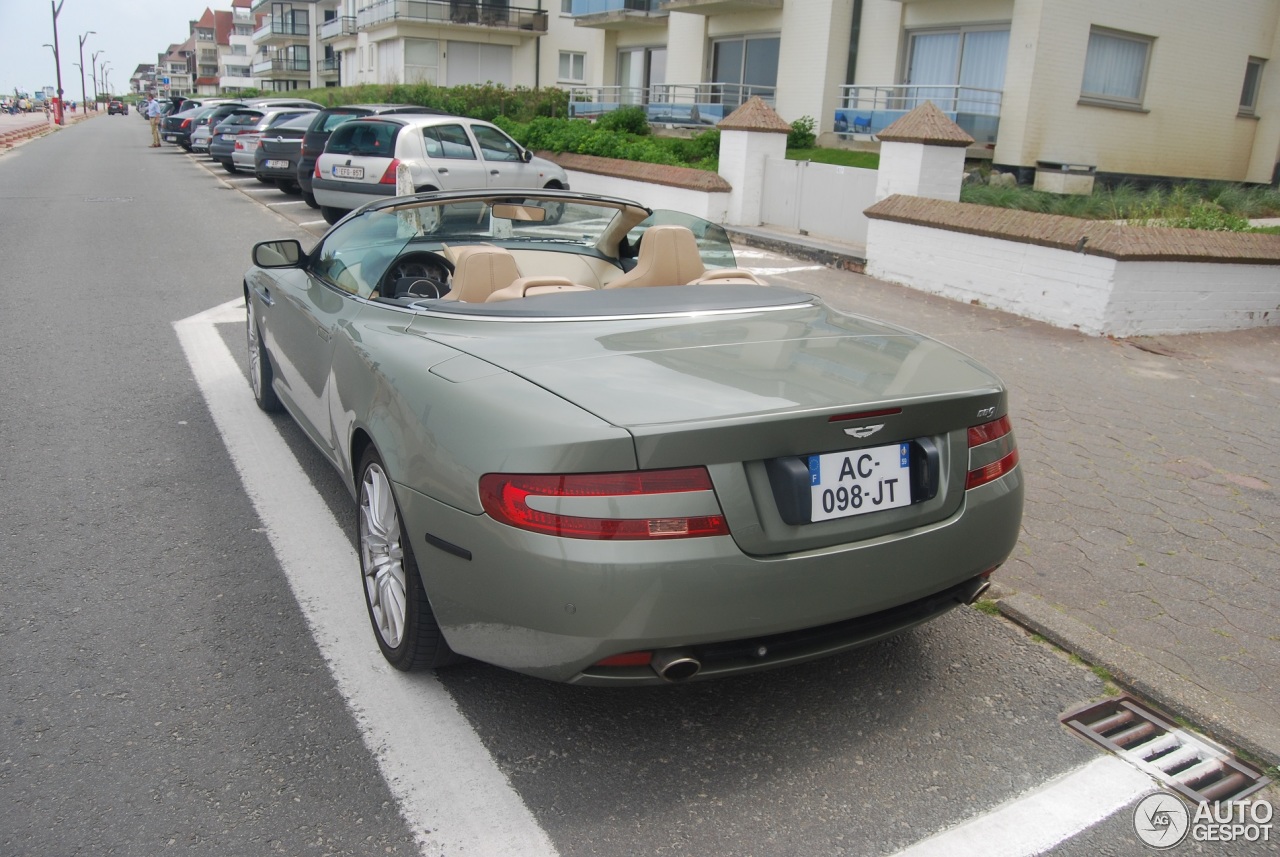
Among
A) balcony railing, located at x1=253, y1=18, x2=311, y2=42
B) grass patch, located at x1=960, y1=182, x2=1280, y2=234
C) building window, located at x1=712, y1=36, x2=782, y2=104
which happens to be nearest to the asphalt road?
grass patch, located at x1=960, y1=182, x2=1280, y2=234

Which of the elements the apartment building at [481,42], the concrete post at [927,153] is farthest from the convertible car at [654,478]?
the apartment building at [481,42]

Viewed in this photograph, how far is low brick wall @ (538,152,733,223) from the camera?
618 inches

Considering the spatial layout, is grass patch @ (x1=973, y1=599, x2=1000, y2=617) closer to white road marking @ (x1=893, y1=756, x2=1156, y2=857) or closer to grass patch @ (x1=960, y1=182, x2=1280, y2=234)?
white road marking @ (x1=893, y1=756, x2=1156, y2=857)

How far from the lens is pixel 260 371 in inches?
232

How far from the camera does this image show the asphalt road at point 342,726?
2.62 meters

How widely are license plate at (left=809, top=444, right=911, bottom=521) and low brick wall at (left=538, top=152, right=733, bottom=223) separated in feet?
37.5

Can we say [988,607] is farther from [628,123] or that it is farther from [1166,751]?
[628,123]

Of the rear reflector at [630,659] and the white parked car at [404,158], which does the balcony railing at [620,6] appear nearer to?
the white parked car at [404,158]

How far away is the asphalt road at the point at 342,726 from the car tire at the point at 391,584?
0.14 meters

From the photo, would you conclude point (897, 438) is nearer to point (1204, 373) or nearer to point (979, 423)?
point (979, 423)

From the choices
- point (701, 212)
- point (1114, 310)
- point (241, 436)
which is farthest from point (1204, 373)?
point (701, 212)

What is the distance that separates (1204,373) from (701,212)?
8672 mm

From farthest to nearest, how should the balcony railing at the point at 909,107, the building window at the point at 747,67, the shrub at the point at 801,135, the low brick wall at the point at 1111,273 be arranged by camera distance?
the building window at the point at 747,67
the shrub at the point at 801,135
the balcony railing at the point at 909,107
the low brick wall at the point at 1111,273

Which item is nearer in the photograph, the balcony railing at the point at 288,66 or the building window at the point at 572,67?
the building window at the point at 572,67
